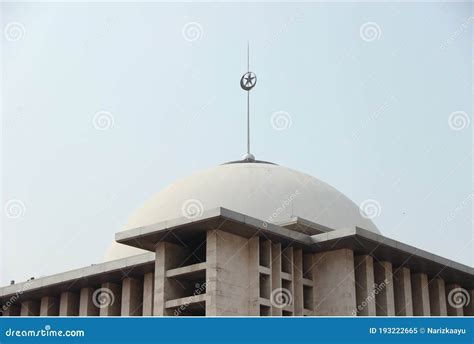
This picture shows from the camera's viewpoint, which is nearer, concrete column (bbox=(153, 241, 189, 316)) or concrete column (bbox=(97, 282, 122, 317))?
concrete column (bbox=(153, 241, 189, 316))

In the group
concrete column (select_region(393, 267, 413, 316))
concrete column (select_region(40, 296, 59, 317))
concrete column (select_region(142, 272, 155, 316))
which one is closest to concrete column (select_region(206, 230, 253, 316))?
concrete column (select_region(142, 272, 155, 316))

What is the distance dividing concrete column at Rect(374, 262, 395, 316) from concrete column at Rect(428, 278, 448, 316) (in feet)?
8.81

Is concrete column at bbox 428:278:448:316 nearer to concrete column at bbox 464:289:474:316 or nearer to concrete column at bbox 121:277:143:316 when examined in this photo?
concrete column at bbox 464:289:474:316

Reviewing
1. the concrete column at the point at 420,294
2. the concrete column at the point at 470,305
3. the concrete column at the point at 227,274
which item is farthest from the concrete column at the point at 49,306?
the concrete column at the point at 470,305

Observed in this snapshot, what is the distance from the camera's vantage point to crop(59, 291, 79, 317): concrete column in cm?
A: 2559

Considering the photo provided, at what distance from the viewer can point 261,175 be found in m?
25.6

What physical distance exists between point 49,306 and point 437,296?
13.7 m

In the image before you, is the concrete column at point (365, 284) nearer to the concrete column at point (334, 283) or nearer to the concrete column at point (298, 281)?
the concrete column at point (334, 283)

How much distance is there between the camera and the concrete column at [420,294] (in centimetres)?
2464

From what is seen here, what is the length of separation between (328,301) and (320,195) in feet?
16.0

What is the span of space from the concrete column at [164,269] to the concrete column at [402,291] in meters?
7.24
